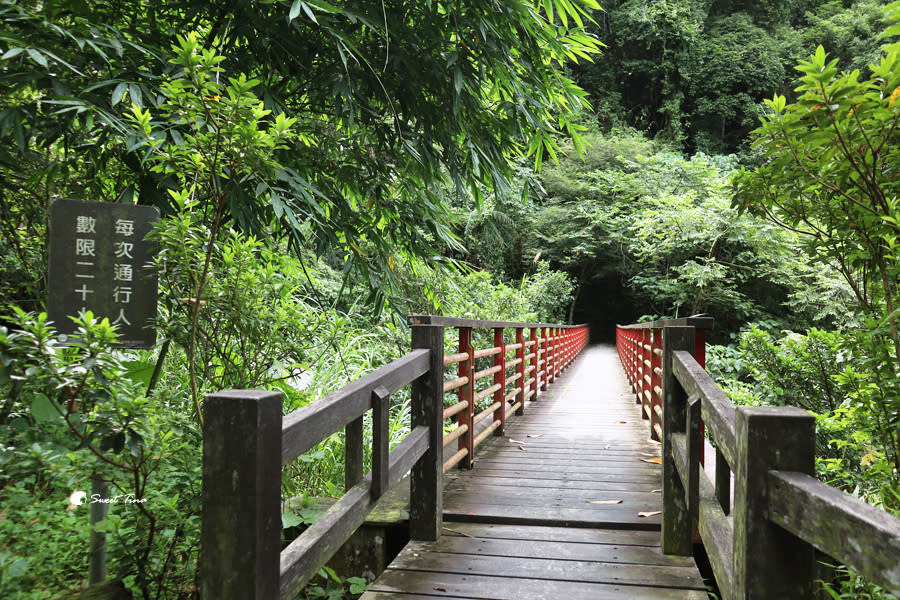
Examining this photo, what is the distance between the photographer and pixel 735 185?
270 centimetres

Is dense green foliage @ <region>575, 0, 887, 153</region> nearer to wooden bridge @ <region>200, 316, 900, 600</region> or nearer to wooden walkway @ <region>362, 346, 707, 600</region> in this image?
wooden walkway @ <region>362, 346, 707, 600</region>

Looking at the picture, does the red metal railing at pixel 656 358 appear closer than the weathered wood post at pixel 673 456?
No

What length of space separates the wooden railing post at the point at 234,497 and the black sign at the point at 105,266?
129cm

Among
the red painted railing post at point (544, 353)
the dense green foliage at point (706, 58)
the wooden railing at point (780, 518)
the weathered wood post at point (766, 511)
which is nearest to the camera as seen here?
the wooden railing at point (780, 518)

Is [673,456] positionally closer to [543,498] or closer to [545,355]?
[543,498]

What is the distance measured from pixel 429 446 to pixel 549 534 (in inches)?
29.4

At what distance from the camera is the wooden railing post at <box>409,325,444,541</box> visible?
2.56 m

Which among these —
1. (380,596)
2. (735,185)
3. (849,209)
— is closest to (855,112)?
(849,209)

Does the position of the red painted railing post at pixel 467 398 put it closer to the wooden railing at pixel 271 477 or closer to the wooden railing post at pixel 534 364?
the wooden railing at pixel 271 477

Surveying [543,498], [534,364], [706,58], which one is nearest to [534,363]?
[534,364]

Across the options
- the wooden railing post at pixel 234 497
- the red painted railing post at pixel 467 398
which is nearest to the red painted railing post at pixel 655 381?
the red painted railing post at pixel 467 398

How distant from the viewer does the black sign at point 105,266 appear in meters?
2.13

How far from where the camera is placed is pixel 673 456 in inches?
96.2

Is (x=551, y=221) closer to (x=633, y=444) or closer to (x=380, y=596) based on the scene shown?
(x=633, y=444)
